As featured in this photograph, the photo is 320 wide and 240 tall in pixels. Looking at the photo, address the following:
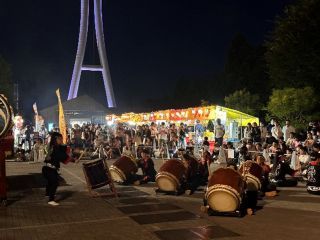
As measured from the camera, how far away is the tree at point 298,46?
86.2 ft

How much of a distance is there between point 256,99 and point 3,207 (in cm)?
3457

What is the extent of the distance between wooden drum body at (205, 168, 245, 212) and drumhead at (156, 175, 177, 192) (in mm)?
2603

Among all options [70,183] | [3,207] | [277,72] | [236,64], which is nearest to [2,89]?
[236,64]

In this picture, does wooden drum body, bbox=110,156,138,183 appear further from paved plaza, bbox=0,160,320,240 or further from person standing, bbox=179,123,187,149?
person standing, bbox=179,123,187,149

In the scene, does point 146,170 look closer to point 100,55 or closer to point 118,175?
point 118,175

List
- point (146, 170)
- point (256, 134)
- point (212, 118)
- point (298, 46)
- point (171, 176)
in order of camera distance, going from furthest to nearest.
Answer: point (298, 46) < point (212, 118) < point (256, 134) < point (146, 170) < point (171, 176)

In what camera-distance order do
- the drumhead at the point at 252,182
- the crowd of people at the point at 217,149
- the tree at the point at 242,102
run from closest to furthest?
the drumhead at the point at 252,182, the crowd of people at the point at 217,149, the tree at the point at 242,102

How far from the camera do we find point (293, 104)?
2431 centimetres

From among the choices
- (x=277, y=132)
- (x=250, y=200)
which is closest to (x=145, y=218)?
(x=250, y=200)

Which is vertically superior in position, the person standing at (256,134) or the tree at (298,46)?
the tree at (298,46)

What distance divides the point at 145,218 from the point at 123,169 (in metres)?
5.02

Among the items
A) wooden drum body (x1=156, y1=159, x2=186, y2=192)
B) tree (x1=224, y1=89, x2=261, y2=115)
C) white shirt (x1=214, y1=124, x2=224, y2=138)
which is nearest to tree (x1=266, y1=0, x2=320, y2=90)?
white shirt (x1=214, y1=124, x2=224, y2=138)

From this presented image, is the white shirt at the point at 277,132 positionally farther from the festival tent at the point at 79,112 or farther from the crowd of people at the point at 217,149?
the festival tent at the point at 79,112

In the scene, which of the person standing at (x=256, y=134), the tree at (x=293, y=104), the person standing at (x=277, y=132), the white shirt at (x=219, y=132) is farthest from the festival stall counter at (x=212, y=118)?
the person standing at (x=277, y=132)
